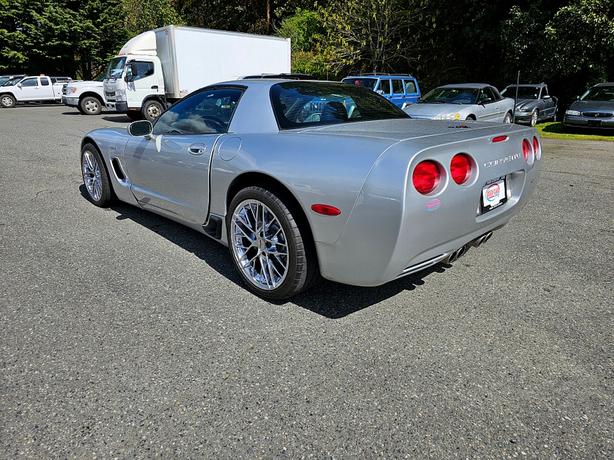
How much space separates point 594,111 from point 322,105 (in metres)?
12.2

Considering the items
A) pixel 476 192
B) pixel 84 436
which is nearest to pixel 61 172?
pixel 84 436

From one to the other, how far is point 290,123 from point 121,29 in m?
36.1

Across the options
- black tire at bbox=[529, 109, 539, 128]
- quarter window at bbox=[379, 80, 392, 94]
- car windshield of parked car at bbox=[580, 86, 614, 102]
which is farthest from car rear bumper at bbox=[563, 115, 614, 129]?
quarter window at bbox=[379, 80, 392, 94]

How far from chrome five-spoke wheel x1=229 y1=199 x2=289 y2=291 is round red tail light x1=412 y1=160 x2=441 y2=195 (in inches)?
34.7

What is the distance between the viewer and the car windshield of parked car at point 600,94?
515 inches

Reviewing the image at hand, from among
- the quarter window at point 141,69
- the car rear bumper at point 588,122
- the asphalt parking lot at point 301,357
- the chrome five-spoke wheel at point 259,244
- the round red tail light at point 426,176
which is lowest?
the asphalt parking lot at point 301,357

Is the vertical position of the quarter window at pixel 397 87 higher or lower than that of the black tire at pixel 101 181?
higher

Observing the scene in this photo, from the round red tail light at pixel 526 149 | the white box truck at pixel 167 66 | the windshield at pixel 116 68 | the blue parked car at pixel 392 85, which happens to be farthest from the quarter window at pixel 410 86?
the round red tail light at pixel 526 149

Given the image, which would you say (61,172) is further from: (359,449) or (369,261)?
(359,449)

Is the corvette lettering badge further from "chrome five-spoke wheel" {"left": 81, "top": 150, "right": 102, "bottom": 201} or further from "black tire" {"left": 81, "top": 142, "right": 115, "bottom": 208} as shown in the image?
"chrome five-spoke wheel" {"left": 81, "top": 150, "right": 102, "bottom": 201}

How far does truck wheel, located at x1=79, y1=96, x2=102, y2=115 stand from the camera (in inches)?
731

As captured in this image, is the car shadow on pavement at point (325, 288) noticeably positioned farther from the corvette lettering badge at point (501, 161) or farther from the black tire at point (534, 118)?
the black tire at point (534, 118)

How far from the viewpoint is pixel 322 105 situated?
3252mm

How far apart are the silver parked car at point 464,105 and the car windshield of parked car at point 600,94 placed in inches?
95.2
